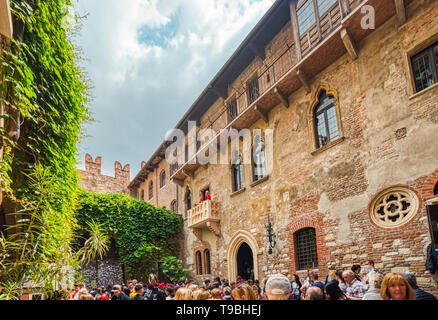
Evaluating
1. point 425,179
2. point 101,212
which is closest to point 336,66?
point 425,179

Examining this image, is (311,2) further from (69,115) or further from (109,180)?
(109,180)

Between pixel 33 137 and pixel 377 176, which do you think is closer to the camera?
pixel 33 137

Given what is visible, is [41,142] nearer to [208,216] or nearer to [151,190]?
[208,216]

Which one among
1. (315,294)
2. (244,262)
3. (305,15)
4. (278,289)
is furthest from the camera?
(244,262)

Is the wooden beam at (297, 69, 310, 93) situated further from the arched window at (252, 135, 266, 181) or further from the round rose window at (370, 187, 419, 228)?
the round rose window at (370, 187, 419, 228)

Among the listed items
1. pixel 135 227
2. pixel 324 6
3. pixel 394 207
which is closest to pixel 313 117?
pixel 324 6

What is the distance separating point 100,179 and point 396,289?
29.0m

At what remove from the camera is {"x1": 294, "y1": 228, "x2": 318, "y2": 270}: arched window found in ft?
34.5

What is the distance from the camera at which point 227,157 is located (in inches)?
623

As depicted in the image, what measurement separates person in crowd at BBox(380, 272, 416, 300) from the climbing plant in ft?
14.7

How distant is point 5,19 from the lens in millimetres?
4570

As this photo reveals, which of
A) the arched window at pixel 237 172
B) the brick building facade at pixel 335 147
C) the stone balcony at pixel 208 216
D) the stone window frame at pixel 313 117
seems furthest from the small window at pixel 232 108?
the stone window frame at pixel 313 117
